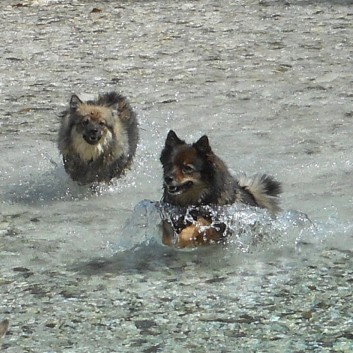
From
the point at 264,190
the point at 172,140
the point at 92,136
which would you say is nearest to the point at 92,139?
the point at 92,136

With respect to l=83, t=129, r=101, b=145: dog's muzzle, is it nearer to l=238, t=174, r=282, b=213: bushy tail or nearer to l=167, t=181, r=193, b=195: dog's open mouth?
l=238, t=174, r=282, b=213: bushy tail

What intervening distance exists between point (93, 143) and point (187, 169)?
2.35 meters

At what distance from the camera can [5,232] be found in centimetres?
705

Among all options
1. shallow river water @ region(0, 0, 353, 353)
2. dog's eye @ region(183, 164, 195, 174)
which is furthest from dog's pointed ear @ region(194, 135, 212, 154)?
shallow river water @ region(0, 0, 353, 353)

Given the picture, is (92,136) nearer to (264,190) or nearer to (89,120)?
(89,120)

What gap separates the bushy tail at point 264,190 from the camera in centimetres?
701

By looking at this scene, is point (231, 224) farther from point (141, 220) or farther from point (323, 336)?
point (323, 336)

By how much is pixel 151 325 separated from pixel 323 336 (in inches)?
36.4

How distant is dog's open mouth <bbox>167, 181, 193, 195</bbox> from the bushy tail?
674 mm

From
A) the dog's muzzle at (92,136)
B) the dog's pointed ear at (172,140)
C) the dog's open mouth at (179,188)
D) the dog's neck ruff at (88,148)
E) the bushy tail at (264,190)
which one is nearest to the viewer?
the dog's open mouth at (179,188)

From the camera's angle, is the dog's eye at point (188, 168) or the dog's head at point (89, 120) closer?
the dog's eye at point (188, 168)

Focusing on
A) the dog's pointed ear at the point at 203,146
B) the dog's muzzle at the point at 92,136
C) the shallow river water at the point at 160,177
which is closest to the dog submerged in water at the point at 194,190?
the dog's pointed ear at the point at 203,146

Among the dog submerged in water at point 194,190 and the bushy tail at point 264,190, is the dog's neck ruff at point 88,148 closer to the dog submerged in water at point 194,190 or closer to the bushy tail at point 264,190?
the bushy tail at point 264,190

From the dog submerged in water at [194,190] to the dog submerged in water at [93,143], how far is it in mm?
2090
